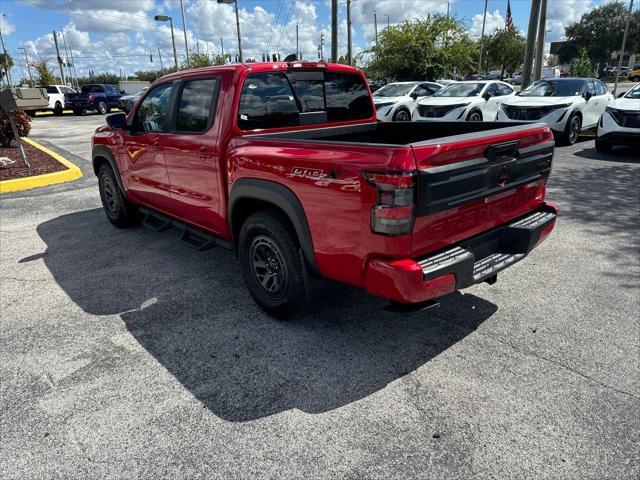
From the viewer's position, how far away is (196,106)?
396cm

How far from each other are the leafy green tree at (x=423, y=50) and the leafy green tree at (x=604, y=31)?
41.4 meters

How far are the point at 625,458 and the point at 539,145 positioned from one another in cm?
207

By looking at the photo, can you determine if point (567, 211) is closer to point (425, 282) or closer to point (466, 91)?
point (425, 282)

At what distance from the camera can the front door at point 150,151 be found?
4.47 metres

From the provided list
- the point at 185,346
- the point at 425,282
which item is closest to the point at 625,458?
the point at 425,282

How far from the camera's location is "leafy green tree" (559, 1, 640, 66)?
6225 centimetres

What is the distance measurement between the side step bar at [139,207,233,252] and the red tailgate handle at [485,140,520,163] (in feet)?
7.04

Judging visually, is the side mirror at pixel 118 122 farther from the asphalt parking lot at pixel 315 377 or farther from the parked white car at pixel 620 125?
the parked white car at pixel 620 125

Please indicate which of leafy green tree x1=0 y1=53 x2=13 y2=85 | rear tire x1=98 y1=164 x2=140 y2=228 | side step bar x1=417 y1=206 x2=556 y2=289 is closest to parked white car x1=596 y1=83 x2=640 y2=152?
side step bar x1=417 y1=206 x2=556 y2=289

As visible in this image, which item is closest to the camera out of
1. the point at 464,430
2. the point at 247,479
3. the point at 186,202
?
the point at 247,479

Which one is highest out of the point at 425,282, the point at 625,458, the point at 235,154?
the point at 235,154

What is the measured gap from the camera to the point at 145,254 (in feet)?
16.4

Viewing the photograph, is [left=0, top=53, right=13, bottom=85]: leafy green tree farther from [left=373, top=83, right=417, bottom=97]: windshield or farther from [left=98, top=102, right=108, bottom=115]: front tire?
[left=373, top=83, right=417, bottom=97]: windshield

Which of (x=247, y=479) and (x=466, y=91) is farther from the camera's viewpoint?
(x=466, y=91)
